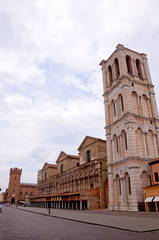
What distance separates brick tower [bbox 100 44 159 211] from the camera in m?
28.1

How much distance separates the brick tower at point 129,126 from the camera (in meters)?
28.1

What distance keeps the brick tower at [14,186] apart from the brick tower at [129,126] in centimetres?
8491

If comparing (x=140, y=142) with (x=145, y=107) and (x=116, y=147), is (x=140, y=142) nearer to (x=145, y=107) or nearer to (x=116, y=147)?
(x=116, y=147)

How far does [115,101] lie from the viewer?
3553 centimetres

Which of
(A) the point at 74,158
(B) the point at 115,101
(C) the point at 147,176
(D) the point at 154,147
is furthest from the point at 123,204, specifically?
(A) the point at 74,158

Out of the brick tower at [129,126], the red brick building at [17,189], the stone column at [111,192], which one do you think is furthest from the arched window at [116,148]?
the red brick building at [17,189]

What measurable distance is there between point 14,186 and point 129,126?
304 feet

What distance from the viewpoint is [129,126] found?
97.4ft

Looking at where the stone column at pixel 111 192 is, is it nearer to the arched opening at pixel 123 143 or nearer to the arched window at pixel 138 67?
the arched opening at pixel 123 143

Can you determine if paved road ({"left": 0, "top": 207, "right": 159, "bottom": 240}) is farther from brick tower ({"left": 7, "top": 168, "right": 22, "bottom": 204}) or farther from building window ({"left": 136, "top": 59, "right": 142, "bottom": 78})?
brick tower ({"left": 7, "top": 168, "right": 22, "bottom": 204})

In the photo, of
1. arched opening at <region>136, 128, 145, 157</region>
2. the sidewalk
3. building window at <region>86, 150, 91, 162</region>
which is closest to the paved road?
the sidewalk

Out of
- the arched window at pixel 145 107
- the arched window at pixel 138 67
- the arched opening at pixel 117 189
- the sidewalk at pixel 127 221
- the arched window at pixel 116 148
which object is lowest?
the sidewalk at pixel 127 221

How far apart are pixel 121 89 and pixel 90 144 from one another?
18.1 m

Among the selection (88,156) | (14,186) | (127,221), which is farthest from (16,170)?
(127,221)
